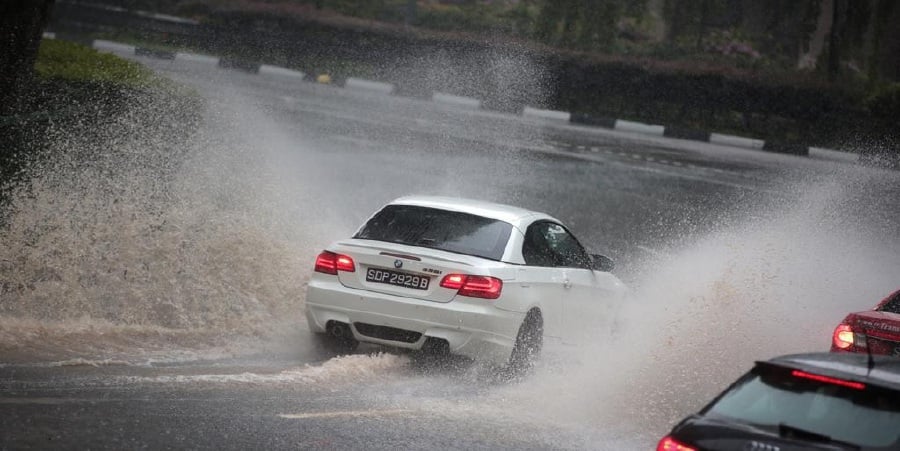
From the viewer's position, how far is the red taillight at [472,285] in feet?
31.1

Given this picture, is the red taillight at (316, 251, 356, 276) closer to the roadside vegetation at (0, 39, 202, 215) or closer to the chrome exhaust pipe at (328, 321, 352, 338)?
the chrome exhaust pipe at (328, 321, 352, 338)

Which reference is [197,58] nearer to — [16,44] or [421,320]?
[16,44]

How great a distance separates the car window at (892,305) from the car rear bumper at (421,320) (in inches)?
106

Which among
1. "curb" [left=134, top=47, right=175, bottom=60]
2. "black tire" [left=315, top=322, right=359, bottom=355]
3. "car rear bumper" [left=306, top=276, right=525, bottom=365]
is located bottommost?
"black tire" [left=315, top=322, right=359, bottom=355]

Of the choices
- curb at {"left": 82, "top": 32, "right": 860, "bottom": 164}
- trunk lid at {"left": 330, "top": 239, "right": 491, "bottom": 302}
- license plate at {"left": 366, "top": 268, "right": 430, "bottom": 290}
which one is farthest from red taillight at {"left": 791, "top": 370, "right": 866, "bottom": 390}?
curb at {"left": 82, "top": 32, "right": 860, "bottom": 164}

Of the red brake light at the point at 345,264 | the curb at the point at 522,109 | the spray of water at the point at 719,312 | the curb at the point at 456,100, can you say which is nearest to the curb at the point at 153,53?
the curb at the point at 522,109

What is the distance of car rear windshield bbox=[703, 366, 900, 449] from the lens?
518 centimetres

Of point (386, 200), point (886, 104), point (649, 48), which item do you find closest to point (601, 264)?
point (386, 200)

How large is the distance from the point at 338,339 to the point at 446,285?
3.54ft

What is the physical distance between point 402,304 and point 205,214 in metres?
5.50

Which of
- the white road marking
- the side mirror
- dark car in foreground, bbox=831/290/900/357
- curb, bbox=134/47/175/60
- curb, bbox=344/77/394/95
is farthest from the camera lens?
curb, bbox=344/77/394/95

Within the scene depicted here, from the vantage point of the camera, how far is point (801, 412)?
5355 mm

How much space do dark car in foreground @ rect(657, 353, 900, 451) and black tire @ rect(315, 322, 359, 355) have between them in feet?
15.0

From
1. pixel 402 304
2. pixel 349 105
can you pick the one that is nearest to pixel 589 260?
pixel 402 304
